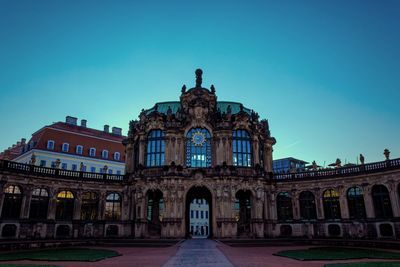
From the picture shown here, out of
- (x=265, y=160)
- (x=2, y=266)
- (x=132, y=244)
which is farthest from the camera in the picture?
(x=265, y=160)

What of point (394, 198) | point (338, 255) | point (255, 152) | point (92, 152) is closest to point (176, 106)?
point (255, 152)

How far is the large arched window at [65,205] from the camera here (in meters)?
47.3

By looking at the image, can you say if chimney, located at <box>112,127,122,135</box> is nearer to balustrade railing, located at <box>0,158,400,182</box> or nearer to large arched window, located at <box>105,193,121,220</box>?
balustrade railing, located at <box>0,158,400,182</box>

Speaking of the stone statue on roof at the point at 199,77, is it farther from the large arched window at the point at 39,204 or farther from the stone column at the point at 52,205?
the large arched window at the point at 39,204

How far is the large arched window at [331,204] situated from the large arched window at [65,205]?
131ft

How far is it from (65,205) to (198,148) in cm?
2255

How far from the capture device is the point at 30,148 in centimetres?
6391

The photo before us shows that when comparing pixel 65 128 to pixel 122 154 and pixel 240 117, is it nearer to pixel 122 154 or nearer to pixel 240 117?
pixel 122 154

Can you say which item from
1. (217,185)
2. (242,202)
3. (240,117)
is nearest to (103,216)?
(217,185)

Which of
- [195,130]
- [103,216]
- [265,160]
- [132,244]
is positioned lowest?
[132,244]

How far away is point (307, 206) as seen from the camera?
49.7 m

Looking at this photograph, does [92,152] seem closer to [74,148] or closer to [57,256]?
[74,148]

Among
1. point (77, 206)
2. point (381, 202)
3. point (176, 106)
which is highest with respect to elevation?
point (176, 106)

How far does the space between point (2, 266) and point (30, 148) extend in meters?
52.5
